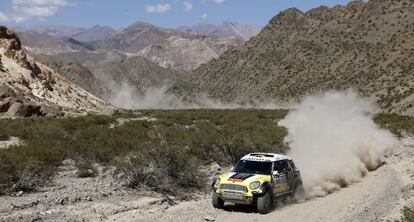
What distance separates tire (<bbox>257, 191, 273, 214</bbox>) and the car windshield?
0.85 metres

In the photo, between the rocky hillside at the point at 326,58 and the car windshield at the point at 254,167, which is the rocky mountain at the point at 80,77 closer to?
the rocky hillside at the point at 326,58

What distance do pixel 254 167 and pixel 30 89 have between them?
51.4m

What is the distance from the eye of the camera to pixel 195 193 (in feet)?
67.6

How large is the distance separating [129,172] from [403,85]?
67.7 m

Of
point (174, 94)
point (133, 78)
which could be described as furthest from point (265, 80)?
point (133, 78)

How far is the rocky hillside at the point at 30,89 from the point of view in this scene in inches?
2083

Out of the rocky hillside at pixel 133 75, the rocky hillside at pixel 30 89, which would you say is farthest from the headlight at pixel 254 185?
the rocky hillside at pixel 133 75

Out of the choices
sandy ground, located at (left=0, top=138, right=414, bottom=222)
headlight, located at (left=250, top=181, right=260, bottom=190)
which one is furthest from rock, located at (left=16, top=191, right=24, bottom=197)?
headlight, located at (left=250, top=181, right=260, bottom=190)

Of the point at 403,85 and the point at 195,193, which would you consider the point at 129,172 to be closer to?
the point at 195,193

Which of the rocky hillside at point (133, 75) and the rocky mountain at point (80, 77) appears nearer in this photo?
the rocky mountain at point (80, 77)

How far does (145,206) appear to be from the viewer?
1758cm

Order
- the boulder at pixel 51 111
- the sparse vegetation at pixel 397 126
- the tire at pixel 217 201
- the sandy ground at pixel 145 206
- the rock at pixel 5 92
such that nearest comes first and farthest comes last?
1. the sandy ground at pixel 145 206
2. the tire at pixel 217 201
3. the sparse vegetation at pixel 397 126
4. the rock at pixel 5 92
5. the boulder at pixel 51 111

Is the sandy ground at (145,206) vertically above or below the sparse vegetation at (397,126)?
above

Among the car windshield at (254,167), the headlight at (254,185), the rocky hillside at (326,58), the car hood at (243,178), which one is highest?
the rocky hillside at (326,58)
